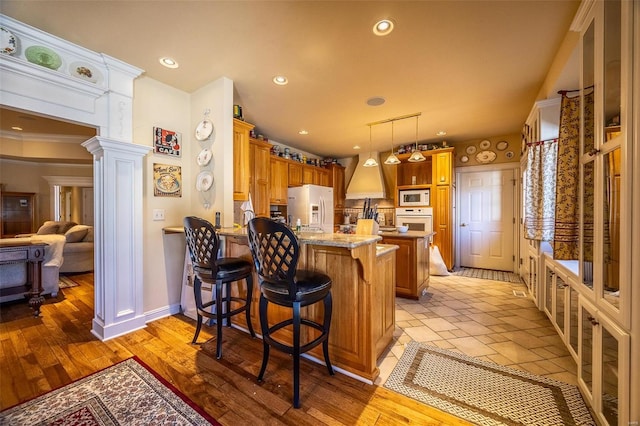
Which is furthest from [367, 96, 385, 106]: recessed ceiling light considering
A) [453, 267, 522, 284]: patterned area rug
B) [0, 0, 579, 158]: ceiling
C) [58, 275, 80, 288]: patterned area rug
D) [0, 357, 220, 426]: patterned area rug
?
[58, 275, 80, 288]: patterned area rug

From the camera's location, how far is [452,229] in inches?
194

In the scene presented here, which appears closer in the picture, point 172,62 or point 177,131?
point 172,62

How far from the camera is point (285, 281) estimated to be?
5.04ft

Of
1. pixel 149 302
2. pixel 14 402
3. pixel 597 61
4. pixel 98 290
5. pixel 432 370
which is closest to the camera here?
pixel 597 61

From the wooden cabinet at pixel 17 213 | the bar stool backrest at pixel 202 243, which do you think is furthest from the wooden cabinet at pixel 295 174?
the wooden cabinet at pixel 17 213

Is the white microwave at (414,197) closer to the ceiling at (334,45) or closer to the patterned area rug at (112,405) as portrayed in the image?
the ceiling at (334,45)

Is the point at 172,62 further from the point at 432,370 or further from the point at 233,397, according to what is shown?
the point at 432,370

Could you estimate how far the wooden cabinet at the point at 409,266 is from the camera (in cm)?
322

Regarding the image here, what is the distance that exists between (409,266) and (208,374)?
8.40ft

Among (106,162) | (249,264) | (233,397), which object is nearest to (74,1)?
(106,162)

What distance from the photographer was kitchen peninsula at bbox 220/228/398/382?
1.66 metres

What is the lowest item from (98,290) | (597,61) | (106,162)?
(98,290)

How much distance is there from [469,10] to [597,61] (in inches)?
33.6

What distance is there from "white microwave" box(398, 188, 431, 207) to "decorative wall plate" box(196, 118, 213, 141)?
417 cm
